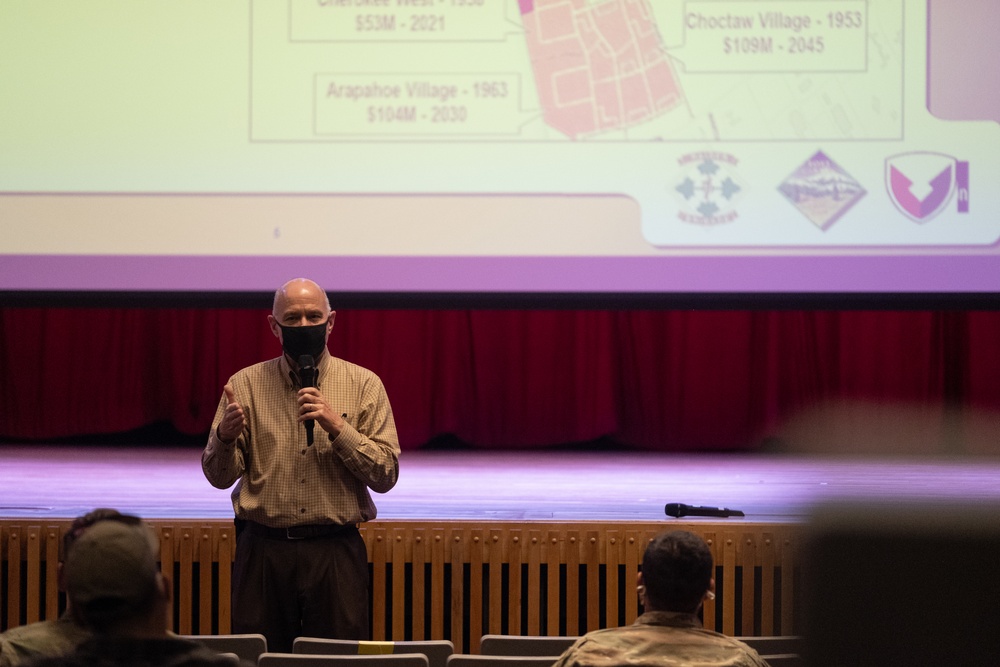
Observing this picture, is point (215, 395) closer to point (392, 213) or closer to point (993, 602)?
point (392, 213)

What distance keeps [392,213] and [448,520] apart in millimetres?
1116

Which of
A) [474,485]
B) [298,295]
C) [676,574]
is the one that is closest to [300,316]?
[298,295]

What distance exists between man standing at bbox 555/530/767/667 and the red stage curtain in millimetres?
4336

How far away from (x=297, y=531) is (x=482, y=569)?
95 cm

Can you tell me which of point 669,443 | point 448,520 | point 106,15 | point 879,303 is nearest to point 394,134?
point 106,15

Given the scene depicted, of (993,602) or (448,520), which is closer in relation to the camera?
(993,602)

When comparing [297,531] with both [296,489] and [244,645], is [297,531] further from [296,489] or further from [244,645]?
[244,645]

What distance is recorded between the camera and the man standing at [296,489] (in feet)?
9.20

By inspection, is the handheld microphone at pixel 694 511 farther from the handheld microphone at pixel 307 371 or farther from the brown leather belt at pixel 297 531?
the handheld microphone at pixel 307 371

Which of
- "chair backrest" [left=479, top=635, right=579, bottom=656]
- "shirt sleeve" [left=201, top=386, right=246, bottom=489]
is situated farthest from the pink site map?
"chair backrest" [left=479, top=635, right=579, bottom=656]

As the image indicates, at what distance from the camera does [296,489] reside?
2.81 m

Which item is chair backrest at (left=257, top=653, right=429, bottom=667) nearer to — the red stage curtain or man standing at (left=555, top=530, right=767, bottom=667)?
man standing at (left=555, top=530, right=767, bottom=667)

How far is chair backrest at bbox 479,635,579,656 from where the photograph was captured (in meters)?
2.39

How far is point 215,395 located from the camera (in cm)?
635
